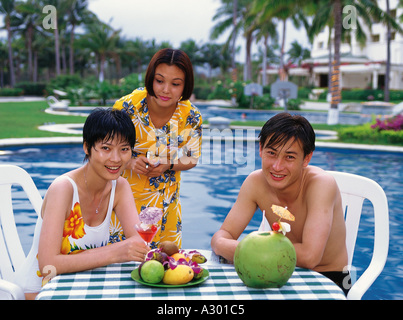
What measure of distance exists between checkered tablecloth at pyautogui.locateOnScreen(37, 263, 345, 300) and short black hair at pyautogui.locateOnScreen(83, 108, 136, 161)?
63cm

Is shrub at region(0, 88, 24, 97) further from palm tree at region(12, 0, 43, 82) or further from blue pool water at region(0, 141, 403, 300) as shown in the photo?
blue pool water at region(0, 141, 403, 300)

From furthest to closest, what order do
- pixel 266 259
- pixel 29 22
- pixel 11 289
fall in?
1. pixel 29 22
2. pixel 11 289
3. pixel 266 259

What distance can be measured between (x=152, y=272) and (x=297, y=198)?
3.33 ft

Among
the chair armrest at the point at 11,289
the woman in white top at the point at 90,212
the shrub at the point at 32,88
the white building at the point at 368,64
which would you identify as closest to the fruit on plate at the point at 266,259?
the woman in white top at the point at 90,212

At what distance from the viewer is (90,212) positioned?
7.50 feet

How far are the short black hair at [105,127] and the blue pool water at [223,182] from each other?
2.89 metres

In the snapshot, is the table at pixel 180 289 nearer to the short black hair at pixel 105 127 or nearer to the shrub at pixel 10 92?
the short black hair at pixel 105 127

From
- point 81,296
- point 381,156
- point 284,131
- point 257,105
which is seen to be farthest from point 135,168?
point 257,105

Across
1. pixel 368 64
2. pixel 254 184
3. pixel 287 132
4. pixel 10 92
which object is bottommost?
pixel 254 184

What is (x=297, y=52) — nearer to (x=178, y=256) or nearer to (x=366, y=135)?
(x=366, y=135)

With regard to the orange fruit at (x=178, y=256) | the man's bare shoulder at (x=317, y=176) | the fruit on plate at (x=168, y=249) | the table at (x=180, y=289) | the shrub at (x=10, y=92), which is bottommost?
the table at (x=180, y=289)

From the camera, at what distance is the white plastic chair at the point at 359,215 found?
2316mm

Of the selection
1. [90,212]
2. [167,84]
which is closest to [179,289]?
[90,212]

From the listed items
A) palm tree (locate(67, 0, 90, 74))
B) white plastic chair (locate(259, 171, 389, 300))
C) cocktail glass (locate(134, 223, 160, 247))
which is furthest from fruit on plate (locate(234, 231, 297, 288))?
palm tree (locate(67, 0, 90, 74))
